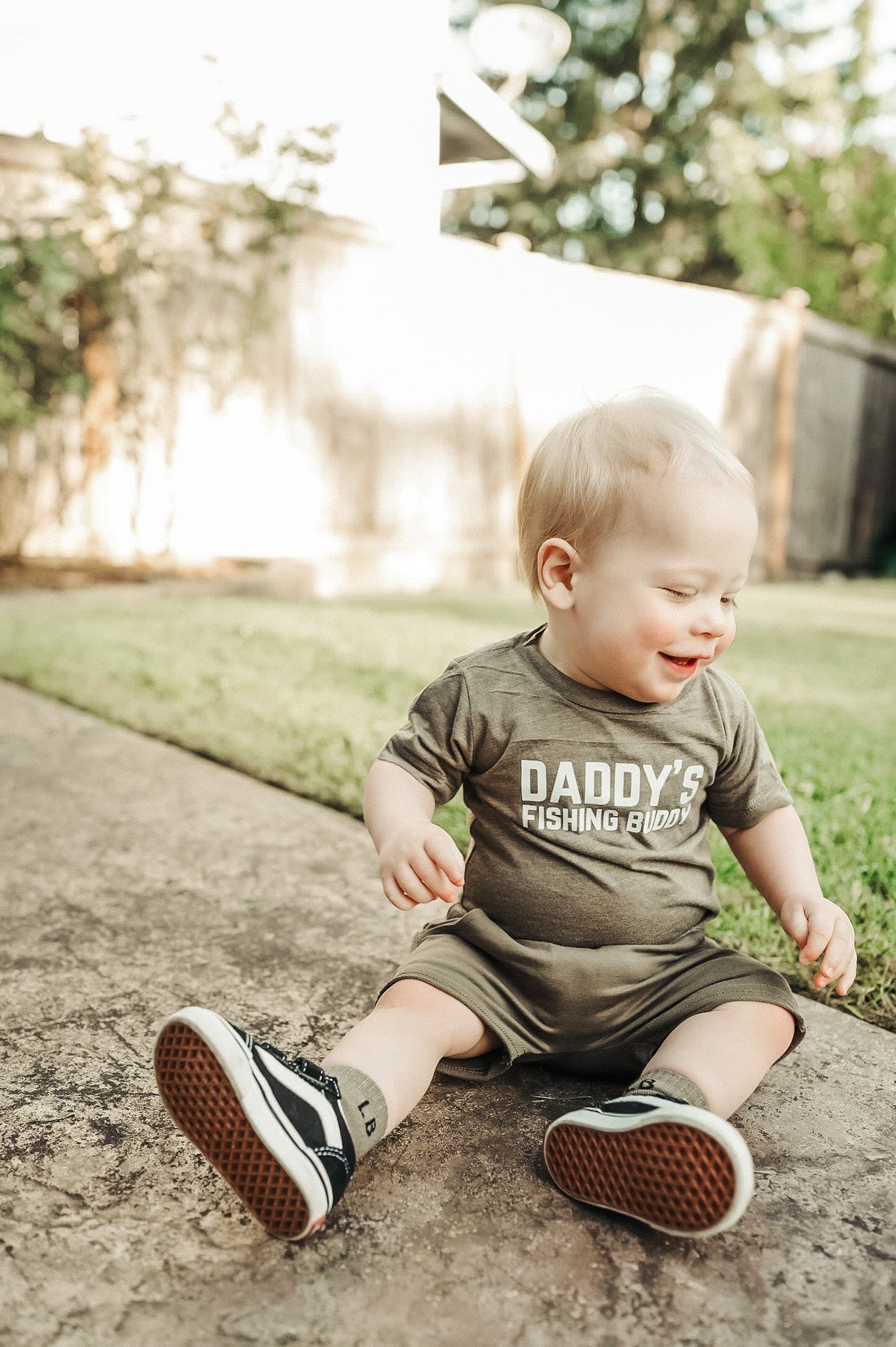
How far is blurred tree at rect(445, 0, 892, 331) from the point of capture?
719 inches

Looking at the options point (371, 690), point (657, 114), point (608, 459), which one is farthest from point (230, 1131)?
point (657, 114)

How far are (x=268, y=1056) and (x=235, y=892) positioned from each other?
79cm

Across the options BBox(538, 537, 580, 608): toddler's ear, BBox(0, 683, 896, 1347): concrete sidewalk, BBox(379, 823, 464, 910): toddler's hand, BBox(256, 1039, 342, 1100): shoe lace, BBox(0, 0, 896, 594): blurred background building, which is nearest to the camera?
BBox(0, 683, 896, 1347): concrete sidewalk

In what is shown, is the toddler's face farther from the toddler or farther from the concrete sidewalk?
the concrete sidewalk

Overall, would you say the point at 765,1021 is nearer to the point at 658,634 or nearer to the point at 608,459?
the point at 658,634

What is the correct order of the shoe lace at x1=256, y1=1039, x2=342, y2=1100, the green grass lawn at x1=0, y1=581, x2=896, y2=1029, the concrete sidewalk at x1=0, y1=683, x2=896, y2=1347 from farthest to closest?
the green grass lawn at x1=0, y1=581, x2=896, y2=1029 < the shoe lace at x1=256, y1=1039, x2=342, y2=1100 < the concrete sidewalk at x1=0, y1=683, x2=896, y2=1347

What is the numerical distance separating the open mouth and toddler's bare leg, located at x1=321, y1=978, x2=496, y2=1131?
45 cm

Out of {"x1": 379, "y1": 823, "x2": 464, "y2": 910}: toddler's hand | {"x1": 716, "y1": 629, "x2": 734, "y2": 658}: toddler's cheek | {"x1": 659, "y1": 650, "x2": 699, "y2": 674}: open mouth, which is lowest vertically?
{"x1": 379, "y1": 823, "x2": 464, "y2": 910}: toddler's hand

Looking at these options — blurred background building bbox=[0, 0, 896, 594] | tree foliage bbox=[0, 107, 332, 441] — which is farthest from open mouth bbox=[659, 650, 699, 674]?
tree foliage bbox=[0, 107, 332, 441]

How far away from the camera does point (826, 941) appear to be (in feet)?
4.23

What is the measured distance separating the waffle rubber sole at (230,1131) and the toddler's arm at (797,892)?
0.62 meters

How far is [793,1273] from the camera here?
964 millimetres

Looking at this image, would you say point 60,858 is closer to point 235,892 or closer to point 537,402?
point 235,892

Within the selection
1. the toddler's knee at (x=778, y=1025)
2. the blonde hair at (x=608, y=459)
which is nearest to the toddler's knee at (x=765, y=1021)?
the toddler's knee at (x=778, y=1025)
